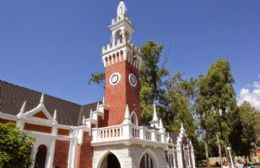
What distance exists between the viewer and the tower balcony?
17.3 metres

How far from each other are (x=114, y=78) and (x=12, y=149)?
47.7ft

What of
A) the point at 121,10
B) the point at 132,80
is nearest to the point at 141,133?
the point at 132,80

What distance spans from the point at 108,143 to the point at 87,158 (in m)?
2.49

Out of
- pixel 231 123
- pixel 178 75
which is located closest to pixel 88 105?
pixel 178 75

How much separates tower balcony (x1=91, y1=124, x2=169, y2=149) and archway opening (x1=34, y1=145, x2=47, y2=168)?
4299mm

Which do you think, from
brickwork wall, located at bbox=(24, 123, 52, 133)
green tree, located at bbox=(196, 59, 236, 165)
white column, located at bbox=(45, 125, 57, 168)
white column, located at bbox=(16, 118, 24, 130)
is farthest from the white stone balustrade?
green tree, located at bbox=(196, 59, 236, 165)

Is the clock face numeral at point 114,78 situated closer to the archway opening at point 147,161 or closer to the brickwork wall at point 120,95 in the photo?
the brickwork wall at point 120,95

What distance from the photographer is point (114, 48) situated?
79.2 feet

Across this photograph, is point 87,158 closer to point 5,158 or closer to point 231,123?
point 5,158

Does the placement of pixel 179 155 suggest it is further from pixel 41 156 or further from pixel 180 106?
pixel 41 156

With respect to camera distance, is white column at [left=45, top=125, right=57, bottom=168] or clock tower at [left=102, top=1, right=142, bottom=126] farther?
clock tower at [left=102, top=1, right=142, bottom=126]

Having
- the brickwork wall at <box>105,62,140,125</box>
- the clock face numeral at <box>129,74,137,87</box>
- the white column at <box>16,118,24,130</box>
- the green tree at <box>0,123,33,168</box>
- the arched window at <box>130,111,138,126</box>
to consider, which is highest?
the clock face numeral at <box>129,74,137,87</box>

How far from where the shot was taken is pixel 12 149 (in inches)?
384

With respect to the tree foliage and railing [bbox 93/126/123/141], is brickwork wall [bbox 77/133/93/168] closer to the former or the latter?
railing [bbox 93/126/123/141]
